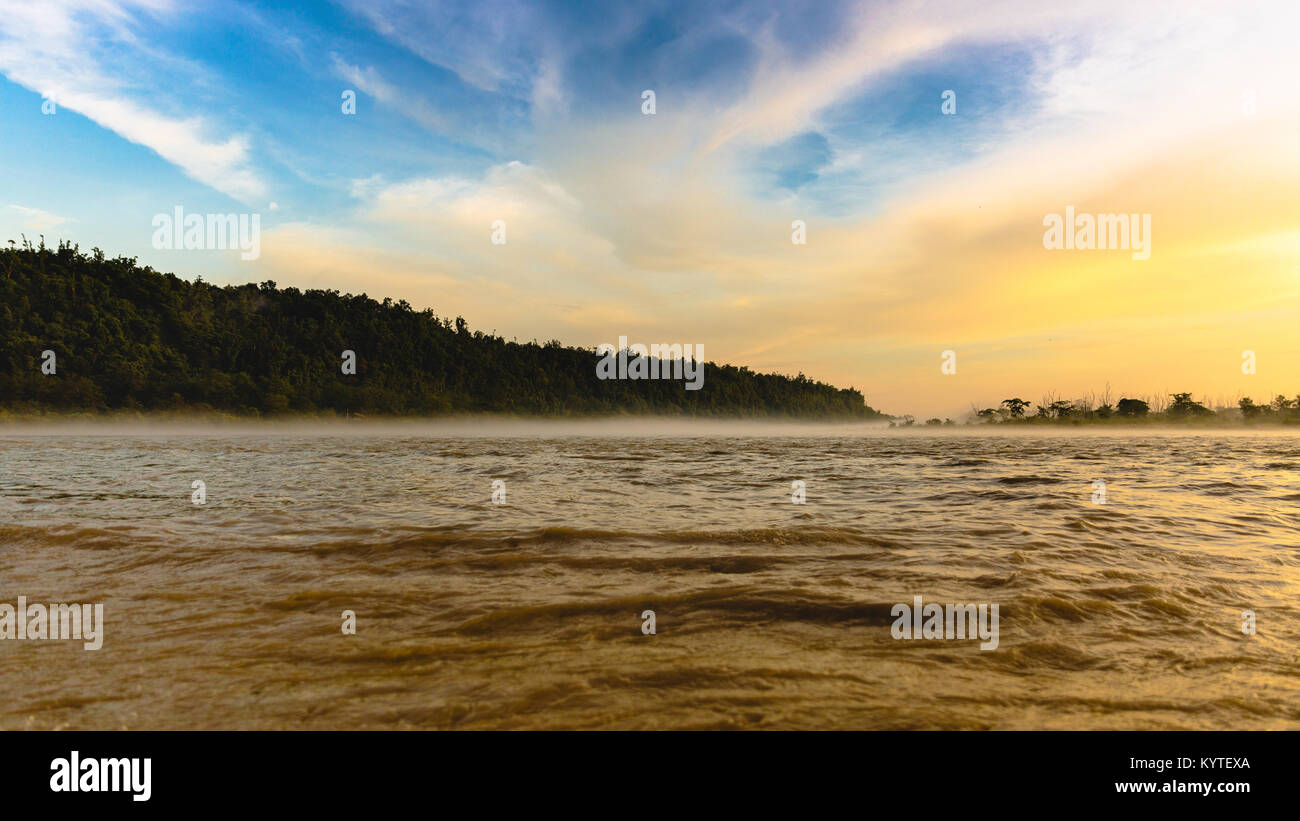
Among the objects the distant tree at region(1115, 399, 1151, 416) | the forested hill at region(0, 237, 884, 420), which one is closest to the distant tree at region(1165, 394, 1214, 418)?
the distant tree at region(1115, 399, 1151, 416)

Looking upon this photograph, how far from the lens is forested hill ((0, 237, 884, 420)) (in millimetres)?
73750

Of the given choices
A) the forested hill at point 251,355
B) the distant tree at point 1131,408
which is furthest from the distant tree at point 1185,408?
the forested hill at point 251,355

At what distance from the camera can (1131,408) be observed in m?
73.4

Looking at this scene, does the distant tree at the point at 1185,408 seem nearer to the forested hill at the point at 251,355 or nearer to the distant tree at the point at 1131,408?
the distant tree at the point at 1131,408

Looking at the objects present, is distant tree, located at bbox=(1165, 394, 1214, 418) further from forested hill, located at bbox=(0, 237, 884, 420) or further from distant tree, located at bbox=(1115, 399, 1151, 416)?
forested hill, located at bbox=(0, 237, 884, 420)

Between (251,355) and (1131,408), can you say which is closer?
(1131,408)

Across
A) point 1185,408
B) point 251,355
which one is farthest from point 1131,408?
point 251,355

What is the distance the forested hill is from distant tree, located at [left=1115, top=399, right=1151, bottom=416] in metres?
86.2

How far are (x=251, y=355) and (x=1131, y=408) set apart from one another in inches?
4926

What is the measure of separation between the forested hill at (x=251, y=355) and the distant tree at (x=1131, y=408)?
8625cm

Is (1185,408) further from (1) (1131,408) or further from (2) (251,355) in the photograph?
(2) (251,355)

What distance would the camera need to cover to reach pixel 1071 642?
12.4 ft

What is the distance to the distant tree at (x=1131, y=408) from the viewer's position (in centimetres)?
7294
